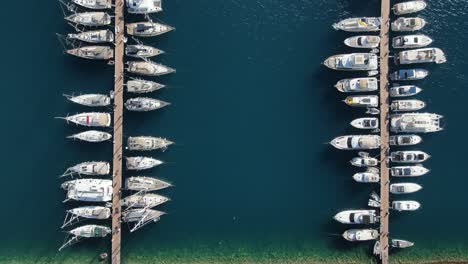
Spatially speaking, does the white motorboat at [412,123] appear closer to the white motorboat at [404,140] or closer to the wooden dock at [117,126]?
the white motorboat at [404,140]

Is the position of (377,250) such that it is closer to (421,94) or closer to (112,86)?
(421,94)

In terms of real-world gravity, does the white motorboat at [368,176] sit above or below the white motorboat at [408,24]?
below

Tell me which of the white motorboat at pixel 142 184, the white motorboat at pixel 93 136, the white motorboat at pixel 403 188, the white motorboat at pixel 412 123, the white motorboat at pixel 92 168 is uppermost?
the white motorboat at pixel 412 123

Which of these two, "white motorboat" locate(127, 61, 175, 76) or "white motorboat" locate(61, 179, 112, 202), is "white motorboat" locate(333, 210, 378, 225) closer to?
"white motorboat" locate(61, 179, 112, 202)

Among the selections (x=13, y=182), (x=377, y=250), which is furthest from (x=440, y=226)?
(x=13, y=182)

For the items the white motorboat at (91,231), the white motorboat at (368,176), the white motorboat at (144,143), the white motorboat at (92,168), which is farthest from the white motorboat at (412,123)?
the white motorboat at (91,231)

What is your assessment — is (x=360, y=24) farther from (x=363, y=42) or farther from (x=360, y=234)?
(x=360, y=234)

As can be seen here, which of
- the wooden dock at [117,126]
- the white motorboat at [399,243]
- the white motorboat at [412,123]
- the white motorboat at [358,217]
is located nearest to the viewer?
the white motorboat at [412,123]
